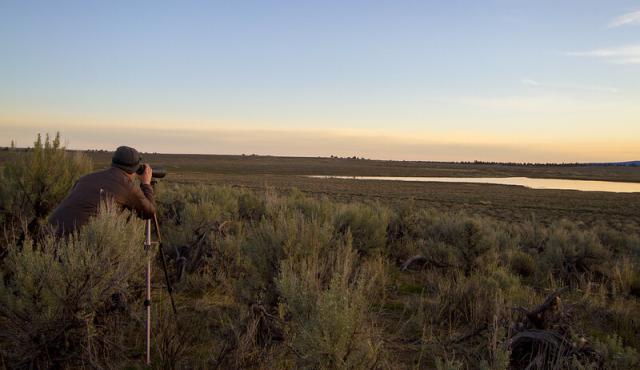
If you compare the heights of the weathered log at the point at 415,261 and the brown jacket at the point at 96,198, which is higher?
the brown jacket at the point at 96,198

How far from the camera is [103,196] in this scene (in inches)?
189

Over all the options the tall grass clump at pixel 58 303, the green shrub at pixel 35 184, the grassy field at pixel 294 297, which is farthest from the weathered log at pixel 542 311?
the green shrub at pixel 35 184

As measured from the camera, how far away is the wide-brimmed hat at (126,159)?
16.7 ft

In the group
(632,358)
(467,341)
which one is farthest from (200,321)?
(632,358)

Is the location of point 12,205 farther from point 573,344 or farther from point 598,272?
point 598,272

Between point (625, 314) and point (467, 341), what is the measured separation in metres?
2.31

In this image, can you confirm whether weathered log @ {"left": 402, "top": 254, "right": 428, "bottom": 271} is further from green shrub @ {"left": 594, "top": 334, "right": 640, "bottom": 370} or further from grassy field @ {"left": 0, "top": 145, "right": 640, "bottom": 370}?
green shrub @ {"left": 594, "top": 334, "right": 640, "bottom": 370}

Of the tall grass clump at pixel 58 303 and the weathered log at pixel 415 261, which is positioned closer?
the tall grass clump at pixel 58 303

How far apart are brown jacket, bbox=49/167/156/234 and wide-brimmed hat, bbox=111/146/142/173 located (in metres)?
0.07

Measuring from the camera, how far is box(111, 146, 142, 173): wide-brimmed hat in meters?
5.09

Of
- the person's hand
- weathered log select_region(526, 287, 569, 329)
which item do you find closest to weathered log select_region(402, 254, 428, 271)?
weathered log select_region(526, 287, 569, 329)

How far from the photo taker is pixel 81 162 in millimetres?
8148

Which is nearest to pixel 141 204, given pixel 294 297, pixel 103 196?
pixel 103 196

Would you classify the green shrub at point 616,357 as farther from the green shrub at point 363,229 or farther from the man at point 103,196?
the green shrub at point 363,229
